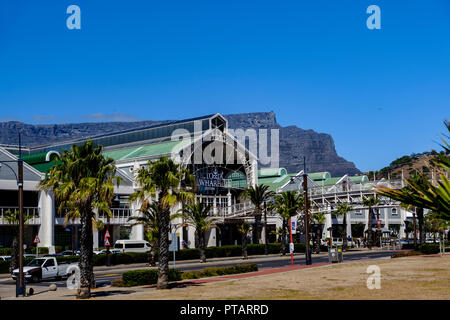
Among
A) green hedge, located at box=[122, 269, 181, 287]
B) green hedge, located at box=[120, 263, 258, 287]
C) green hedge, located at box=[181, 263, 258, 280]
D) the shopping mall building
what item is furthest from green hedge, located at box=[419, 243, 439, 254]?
green hedge, located at box=[122, 269, 181, 287]

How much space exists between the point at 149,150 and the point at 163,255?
53.0 meters

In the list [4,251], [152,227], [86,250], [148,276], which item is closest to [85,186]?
[86,250]

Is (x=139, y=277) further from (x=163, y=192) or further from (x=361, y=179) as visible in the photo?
(x=361, y=179)

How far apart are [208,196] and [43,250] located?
2738 cm

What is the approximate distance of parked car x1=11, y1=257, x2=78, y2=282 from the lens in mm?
36812

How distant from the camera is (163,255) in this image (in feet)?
93.0

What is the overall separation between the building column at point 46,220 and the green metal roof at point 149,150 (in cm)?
1474

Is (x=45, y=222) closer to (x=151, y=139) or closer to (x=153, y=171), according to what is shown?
(x=151, y=139)

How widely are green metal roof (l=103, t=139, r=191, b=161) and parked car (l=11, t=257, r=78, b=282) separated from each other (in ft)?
117

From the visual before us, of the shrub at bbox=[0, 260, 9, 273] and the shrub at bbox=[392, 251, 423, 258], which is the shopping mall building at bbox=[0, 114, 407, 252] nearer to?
the shrub at bbox=[0, 260, 9, 273]

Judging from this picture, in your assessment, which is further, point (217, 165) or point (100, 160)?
point (217, 165)

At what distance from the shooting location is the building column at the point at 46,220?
6369cm
